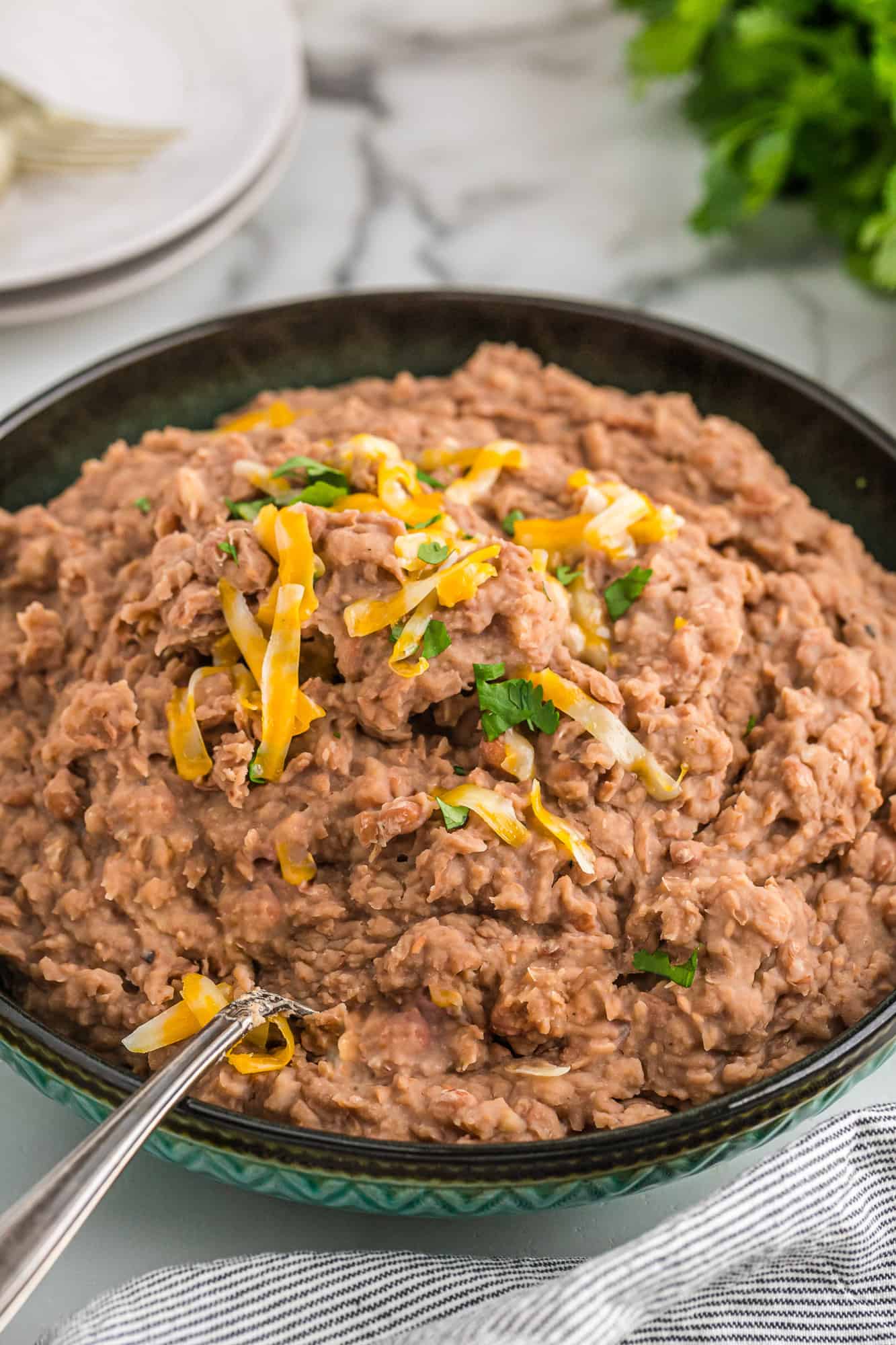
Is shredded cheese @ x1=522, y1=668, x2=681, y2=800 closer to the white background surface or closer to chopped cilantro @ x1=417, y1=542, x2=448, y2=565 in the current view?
chopped cilantro @ x1=417, y1=542, x2=448, y2=565

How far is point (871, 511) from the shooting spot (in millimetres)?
4133

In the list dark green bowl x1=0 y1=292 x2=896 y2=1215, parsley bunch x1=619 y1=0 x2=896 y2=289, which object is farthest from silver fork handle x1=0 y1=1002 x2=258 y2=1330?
parsley bunch x1=619 y1=0 x2=896 y2=289

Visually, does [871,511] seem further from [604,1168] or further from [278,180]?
[278,180]

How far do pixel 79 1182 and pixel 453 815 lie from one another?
Answer: 99 centimetres

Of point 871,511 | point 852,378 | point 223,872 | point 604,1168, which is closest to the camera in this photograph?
point 604,1168

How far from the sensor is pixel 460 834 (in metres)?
3.12

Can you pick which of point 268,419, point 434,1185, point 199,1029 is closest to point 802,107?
point 268,419

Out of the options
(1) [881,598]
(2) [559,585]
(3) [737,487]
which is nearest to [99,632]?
(2) [559,585]

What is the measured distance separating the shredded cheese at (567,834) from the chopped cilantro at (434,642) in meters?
0.33

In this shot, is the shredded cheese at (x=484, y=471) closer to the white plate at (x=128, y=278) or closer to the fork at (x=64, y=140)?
the white plate at (x=128, y=278)

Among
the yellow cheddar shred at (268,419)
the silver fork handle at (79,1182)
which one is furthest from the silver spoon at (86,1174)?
the yellow cheddar shred at (268,419)

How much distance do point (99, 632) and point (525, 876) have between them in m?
1.17

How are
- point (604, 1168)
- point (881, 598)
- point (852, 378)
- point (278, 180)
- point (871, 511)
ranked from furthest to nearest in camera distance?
point (278, 180) → point (852, 378) → point (871, 511) → point (881, 598) → point (604, 1168)

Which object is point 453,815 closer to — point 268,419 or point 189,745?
point 189,745
